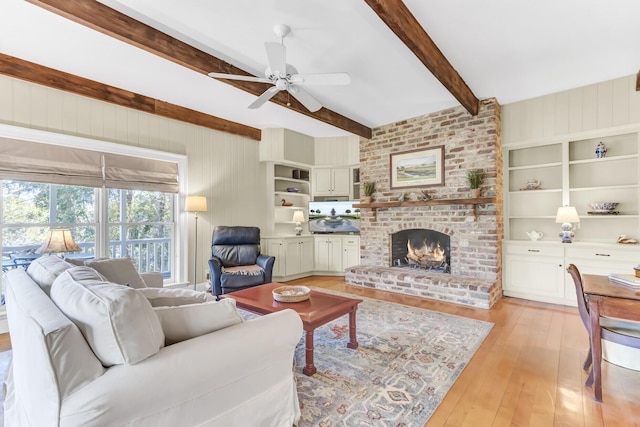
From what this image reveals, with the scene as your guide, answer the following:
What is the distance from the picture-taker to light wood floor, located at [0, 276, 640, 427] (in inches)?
70.5

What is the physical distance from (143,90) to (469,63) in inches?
152

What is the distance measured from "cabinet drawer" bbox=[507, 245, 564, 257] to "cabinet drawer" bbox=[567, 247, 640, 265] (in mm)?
110

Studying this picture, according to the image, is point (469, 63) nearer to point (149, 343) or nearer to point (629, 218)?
point (629, 218)

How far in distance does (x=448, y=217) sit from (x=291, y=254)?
2.76 m

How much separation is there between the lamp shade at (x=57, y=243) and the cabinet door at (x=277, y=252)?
117 inches

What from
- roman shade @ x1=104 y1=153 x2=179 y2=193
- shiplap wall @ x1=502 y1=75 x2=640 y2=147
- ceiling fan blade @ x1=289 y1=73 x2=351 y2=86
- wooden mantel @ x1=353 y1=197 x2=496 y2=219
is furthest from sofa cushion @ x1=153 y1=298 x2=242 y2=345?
shiplap wall @ x1=502 y1=75 x2=640 y2=147

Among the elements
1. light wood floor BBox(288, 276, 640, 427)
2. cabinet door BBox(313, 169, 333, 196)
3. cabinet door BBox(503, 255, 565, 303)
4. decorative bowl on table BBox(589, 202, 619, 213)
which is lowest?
light wood floor BBox(288, 276, 640, 427)

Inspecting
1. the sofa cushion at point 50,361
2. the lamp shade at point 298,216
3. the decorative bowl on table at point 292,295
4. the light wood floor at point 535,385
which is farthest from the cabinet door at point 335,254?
the sofa cushion at point 50,361

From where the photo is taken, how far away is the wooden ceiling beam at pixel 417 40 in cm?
217

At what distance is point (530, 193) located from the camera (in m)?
4.50

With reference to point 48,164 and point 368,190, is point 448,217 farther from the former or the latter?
point 48,164

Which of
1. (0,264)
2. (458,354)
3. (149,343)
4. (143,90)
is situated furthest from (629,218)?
(0,264)

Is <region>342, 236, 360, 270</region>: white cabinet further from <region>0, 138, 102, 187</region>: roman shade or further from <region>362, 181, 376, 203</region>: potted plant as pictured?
<region>0, 138, 102, 187</region>: roman shade

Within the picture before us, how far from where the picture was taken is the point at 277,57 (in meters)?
2.46
